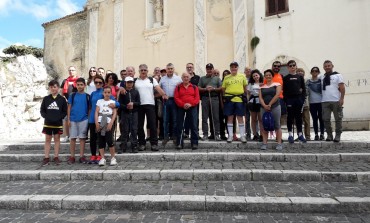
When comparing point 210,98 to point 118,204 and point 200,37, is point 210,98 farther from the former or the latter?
point 200,37

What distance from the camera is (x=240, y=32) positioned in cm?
1287

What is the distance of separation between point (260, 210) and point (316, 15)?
10308 mm

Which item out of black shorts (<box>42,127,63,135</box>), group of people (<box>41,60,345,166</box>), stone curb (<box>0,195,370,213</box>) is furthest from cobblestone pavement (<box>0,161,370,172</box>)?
stone curb (<box>0,195,370,213</box>)

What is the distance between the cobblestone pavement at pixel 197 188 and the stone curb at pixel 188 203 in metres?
0.25

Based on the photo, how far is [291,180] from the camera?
4.91 m

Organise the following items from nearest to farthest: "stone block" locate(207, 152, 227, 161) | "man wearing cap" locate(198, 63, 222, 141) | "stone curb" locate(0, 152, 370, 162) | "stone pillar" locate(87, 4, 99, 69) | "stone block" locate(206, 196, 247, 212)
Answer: "stone block" locate(206, 196, 247, 212)
"stone curb" locate(0, 152, 370, 162)
"stone block" locate(207, 152, 227, 161)
"man wearing cap" locate(198, 63, 222, 141)
"stone pillar" locate(87, 4, 99, 69)

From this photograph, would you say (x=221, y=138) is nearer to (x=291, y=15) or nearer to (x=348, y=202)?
(x=348, y=202)

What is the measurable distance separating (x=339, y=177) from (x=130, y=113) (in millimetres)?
4310

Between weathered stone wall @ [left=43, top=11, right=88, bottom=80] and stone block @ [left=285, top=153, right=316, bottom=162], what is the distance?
14.8 metres

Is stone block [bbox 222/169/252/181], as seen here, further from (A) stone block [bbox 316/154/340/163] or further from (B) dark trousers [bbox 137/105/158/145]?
(B) dark trousers [bbox 137/105/158/145]

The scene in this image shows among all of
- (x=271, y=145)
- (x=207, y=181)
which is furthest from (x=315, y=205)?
(x=271, y=145)

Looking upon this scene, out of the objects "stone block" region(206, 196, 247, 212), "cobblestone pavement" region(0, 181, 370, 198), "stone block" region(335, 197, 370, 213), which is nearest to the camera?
"stone block" region(335, 197, 370, 213)

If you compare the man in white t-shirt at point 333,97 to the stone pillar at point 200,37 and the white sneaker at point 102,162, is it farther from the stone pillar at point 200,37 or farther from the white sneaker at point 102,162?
the stone pillar at point 200,37

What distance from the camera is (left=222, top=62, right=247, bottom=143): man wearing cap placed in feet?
23.3
